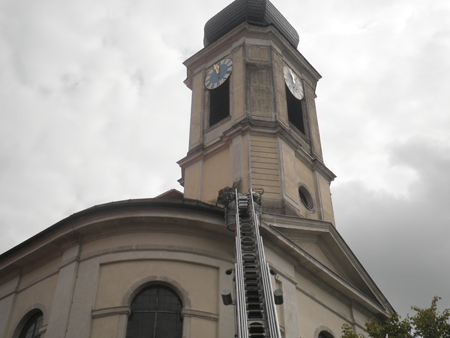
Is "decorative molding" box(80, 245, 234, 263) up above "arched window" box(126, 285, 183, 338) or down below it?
above

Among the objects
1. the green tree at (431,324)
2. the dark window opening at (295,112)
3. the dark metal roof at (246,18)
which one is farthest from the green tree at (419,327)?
the dark metal roof at (246,18)

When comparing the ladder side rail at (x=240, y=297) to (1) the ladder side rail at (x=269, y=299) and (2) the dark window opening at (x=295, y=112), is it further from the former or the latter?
(2) the dark window opening at (x=295, y=112)

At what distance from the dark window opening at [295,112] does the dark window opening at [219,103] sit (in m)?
2.99

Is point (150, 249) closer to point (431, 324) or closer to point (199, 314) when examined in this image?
point (199, 314)

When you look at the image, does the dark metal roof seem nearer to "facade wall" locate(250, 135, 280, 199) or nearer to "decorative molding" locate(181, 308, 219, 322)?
"facade wall" locate(250, 135, 280, 199)

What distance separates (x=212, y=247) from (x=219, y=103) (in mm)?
11370

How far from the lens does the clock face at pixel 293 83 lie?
29.4 metres

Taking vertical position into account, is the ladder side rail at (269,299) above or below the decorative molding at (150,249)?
below

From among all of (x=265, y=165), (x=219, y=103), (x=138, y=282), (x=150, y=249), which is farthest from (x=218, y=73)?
(x=138, y=282)

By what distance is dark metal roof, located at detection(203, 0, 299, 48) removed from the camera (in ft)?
104

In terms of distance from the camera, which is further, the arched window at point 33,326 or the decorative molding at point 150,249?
the arched window at point 33,326

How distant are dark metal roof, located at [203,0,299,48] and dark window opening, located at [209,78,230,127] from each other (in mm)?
4078

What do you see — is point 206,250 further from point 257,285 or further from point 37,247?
point 37,247

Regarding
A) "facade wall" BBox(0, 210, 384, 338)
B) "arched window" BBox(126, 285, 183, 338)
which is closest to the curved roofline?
"facade wall" BBox(0, 210, 384, 338)
